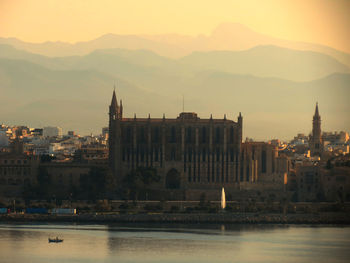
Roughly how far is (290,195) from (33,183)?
2721 centimetres

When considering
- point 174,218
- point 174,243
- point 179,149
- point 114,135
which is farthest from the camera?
point 179,149

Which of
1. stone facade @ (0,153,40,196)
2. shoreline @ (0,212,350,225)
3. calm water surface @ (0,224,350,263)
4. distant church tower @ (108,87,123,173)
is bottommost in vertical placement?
calm water surface @ (0,224,350,263)

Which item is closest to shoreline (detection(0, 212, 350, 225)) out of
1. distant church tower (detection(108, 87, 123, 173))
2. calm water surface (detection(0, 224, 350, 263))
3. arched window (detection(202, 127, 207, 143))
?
calm water surface (detection(0, 224, 350, 263))

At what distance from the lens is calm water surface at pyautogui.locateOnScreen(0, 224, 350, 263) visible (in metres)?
130

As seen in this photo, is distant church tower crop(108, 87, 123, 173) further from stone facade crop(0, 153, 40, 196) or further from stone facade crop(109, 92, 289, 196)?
stone facade crop(0, 153, 40, 196)

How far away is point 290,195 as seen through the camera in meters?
178

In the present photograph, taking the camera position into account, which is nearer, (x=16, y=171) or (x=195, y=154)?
(x=16, y=171)

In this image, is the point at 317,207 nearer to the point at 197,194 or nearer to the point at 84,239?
the point at 197,194

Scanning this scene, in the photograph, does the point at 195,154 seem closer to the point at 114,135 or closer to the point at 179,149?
the point at 179,149

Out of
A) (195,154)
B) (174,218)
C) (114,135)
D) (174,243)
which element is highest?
(114,135)

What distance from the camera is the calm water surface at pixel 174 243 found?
5123 inches

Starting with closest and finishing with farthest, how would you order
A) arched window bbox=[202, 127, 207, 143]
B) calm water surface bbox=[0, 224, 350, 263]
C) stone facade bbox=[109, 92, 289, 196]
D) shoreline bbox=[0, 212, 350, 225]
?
calm water surface bbox=[0, 224, 350, 263], shoreline bbox=[0, 212, 350, 225], stone facade bbox=[109, 92, 289, 196], arched window bbox=[202, 127, 207, 143]

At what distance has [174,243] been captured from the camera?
459ft

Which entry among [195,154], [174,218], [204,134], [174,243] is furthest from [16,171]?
[174,243]
